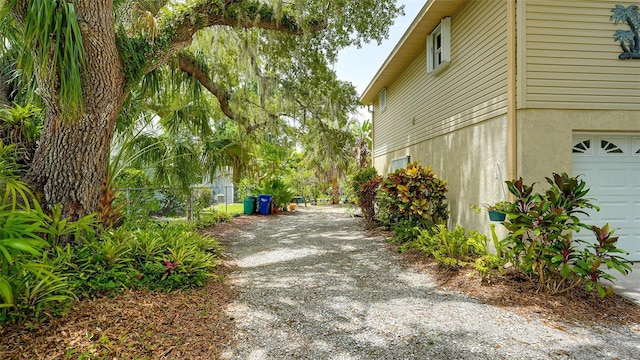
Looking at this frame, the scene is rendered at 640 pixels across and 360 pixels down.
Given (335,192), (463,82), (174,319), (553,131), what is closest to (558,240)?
(553,131)

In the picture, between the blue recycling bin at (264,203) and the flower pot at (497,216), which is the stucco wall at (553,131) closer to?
the flower pot at (497,216)

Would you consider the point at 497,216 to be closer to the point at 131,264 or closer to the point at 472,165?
the point at 472,165

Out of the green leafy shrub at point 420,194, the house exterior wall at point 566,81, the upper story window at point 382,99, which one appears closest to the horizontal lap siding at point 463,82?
the house exterior wall at point 566,81

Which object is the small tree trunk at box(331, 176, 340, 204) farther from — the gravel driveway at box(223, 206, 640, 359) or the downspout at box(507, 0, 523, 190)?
the downspout at box(507, 0, 523, 190)

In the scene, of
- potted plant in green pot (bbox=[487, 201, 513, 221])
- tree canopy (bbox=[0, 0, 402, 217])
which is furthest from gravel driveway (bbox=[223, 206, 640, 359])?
tree canopy (bbox=[0, 0, 402, 217])

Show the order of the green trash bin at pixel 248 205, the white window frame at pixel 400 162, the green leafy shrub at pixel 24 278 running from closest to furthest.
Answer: the green leafy shrub at pixel 24 278 → the white window frame at pixel 400 162 → the green trash bin at pixel 248 205

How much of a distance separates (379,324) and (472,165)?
3.78m

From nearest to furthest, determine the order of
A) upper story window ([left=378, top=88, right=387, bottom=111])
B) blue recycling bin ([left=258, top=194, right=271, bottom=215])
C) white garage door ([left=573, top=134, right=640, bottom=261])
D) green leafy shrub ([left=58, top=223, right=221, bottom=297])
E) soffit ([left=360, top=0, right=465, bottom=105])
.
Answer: green leafy shrub ([left=58, top=223, right=221, bottom=297])
white garage door ([left=573, top=134, right=640, bottom=261])
soffit ([left=360, top=0, right=465, bottom=105])
upper story window ([left=378, top=88, right=387, bottom=111])
blue recycling bin ([left=258, top=194, right=271, bottom=215])

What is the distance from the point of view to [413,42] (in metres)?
8.02

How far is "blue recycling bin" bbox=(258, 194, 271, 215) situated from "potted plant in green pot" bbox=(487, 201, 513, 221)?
31.4 feet

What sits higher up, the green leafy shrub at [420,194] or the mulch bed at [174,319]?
the green leafy shrub at [420,194]

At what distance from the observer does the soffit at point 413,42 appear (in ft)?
21.3

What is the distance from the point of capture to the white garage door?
490cm

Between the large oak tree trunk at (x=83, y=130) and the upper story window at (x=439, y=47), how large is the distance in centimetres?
581
